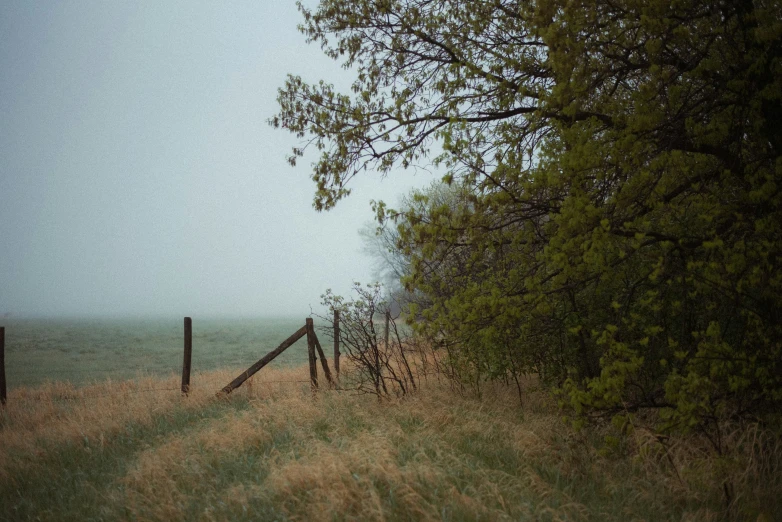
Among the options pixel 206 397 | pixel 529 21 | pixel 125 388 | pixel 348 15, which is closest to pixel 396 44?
pixel 348 15

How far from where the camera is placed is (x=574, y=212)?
421 cm

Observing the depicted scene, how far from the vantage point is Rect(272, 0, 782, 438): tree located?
14.1 feet

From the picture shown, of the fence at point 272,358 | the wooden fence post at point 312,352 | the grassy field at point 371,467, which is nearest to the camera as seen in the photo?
the grassy field at point 371,467

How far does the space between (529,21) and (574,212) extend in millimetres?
2340

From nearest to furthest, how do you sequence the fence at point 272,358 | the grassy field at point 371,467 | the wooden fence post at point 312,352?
1. the grassy field at point 371,467
2. the fence at point 272,358
3. the wooden fence post at point 312,352

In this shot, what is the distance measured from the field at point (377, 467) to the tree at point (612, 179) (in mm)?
628

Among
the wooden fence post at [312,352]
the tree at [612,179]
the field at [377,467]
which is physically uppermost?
the tree at [612,179]

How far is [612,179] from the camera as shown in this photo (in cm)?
501

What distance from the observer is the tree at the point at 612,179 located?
431 cm

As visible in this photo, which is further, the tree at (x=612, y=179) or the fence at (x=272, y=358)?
the fence at (x=272, y=358)

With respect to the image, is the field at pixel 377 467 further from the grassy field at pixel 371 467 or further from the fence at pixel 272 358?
the fence at pixel 272 358

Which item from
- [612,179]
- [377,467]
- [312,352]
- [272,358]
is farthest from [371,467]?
[312,352]

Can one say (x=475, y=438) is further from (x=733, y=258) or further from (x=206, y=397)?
(x=206, y=397)

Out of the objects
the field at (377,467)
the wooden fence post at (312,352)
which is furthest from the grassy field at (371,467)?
the wooden fence post at (312,352)
